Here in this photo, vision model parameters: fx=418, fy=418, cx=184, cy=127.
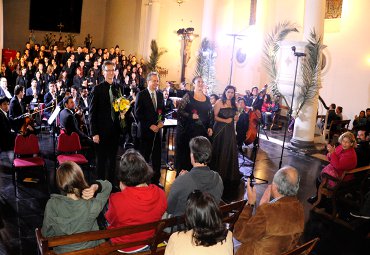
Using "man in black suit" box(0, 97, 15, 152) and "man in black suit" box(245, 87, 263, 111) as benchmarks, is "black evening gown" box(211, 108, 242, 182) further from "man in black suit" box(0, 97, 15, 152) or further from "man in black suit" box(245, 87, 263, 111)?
"man in black suit" box(245, 87, 263, 111)

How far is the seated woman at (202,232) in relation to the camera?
2389 millimetres

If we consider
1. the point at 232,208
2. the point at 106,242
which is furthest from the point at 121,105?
the point at 106,242

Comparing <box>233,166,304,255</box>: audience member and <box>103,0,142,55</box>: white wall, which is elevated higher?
<box>103,0,142,55</box>: white wall

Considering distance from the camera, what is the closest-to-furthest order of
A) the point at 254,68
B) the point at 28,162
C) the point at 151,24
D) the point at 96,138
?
1. the point at 96,138
2. the point at 28,162
3. the point at 254,68
4. the point at 151,24

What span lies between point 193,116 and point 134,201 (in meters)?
3.59

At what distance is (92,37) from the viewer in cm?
2195

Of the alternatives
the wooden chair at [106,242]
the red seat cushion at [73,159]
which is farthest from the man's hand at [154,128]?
the wooden chair at [106,242]

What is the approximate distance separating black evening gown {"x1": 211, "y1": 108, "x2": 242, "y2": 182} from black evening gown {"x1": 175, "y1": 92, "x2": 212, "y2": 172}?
8.4 inches

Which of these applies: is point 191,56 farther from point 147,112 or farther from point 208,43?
point 147,112

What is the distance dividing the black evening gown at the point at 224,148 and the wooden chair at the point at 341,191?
147 centimetres

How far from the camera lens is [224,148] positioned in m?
6.84

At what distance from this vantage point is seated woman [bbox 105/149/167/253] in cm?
305

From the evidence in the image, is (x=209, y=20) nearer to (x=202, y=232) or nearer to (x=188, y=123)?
(x=188, y=123)

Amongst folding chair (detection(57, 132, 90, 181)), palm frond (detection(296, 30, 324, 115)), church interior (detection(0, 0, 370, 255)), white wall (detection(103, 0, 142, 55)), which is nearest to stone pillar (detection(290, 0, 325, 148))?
church interior (detection(0, 0, 370, 255))
